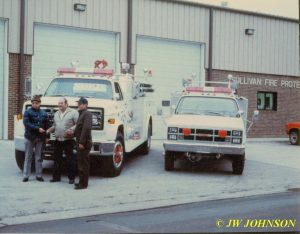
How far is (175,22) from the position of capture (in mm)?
24953

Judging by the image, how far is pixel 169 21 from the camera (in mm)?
24734

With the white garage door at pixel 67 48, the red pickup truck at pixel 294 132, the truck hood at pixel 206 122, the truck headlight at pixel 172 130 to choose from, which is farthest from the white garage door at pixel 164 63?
the truck headlight at pixel 172 130

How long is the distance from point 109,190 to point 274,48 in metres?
19.6

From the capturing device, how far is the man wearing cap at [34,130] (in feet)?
38.4

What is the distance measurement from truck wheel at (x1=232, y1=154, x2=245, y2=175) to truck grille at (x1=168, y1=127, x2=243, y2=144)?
552mm

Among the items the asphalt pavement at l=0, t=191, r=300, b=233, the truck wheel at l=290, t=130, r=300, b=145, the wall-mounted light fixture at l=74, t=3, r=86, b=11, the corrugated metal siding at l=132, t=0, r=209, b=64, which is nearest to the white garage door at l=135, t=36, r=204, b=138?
the corrugated metal siding at l=132, t=0, r=209, b=64

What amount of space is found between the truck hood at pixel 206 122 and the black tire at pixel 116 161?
4.65 feet

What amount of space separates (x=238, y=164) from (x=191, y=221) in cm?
595

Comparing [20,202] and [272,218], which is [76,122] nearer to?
[20,202]

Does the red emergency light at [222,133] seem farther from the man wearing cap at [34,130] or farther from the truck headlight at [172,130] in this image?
the man wearing cap at [34,130]

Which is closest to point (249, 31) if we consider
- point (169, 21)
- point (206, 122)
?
point (169, 21)

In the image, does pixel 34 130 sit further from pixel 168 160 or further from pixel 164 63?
pixel 164 63

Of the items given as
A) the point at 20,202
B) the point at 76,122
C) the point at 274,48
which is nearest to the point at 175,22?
the point at 274,48

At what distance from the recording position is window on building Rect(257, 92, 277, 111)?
93.3ft
